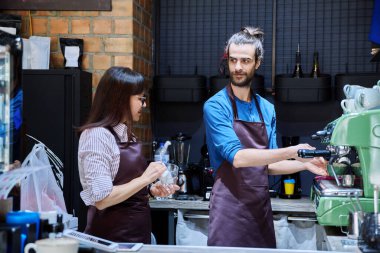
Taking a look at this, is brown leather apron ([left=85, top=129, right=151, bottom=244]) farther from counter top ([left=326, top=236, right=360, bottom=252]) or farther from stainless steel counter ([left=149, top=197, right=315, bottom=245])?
stainless steel counter ([left=149, top=197, right=315, bottom=245])

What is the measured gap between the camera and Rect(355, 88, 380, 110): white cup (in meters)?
2.59

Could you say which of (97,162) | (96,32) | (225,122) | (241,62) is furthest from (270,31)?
(97,162)

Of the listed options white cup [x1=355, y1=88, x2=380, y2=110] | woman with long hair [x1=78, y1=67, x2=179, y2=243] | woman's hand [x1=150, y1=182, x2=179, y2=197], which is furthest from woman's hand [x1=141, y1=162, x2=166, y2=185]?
white cup [x1=355, y1=88, x2=380, y2=110]

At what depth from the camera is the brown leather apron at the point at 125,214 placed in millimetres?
2590

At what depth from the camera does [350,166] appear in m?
2.66

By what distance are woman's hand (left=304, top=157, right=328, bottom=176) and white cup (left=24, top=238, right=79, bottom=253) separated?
1637 mm

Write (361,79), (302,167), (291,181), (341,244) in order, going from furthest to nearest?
(361,79) < (291,181) < (302,167) < (341,244)

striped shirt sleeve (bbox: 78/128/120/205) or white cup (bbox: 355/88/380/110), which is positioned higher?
white cup (bbox: 355/88/380/110)

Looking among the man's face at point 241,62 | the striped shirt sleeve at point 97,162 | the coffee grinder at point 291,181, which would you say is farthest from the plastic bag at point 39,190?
the coffee grinder at point 291,181

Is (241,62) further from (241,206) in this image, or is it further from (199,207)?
→ (199,207)

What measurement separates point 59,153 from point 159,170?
4.35ft

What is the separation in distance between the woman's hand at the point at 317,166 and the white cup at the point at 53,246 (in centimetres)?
164

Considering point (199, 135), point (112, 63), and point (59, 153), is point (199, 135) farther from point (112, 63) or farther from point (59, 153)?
point (59, 153)

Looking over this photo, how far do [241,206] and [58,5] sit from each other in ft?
6.58
